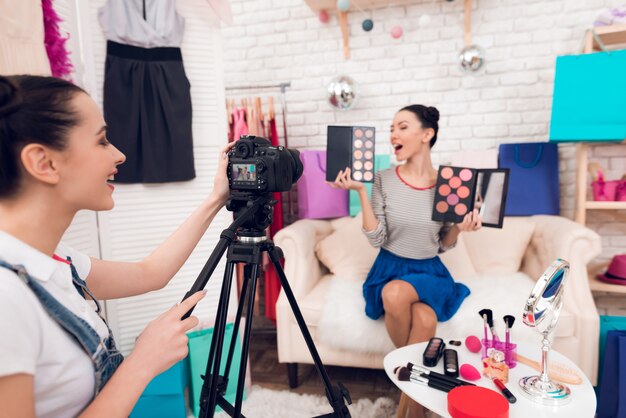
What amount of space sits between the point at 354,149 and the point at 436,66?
3.71 ft

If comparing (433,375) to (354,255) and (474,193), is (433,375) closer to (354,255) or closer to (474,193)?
(474,193)

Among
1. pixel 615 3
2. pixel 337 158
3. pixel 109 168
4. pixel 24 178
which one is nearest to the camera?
pixel 24 178

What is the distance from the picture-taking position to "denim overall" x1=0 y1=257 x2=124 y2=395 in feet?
2.18

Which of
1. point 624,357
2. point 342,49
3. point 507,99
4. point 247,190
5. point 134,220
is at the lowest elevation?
point 624,357

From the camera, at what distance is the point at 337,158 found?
73.2 inches

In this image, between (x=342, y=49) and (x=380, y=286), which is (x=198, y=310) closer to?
(x=380, y=286)

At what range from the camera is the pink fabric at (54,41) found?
163cm

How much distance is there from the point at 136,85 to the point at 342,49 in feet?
4.38

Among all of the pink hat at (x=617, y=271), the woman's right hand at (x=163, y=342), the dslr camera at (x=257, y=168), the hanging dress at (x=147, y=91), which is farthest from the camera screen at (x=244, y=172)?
the pink hat at (x=617, y=271)

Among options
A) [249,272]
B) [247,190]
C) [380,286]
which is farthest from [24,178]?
[380,286]

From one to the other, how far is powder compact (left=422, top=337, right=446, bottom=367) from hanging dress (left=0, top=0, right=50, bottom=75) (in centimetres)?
161

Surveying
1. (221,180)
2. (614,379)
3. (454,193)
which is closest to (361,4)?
(454,193)

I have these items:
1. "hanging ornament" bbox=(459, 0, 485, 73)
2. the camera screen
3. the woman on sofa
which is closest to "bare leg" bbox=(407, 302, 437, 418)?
the woman on sofa

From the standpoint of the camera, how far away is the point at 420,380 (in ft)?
4.09
